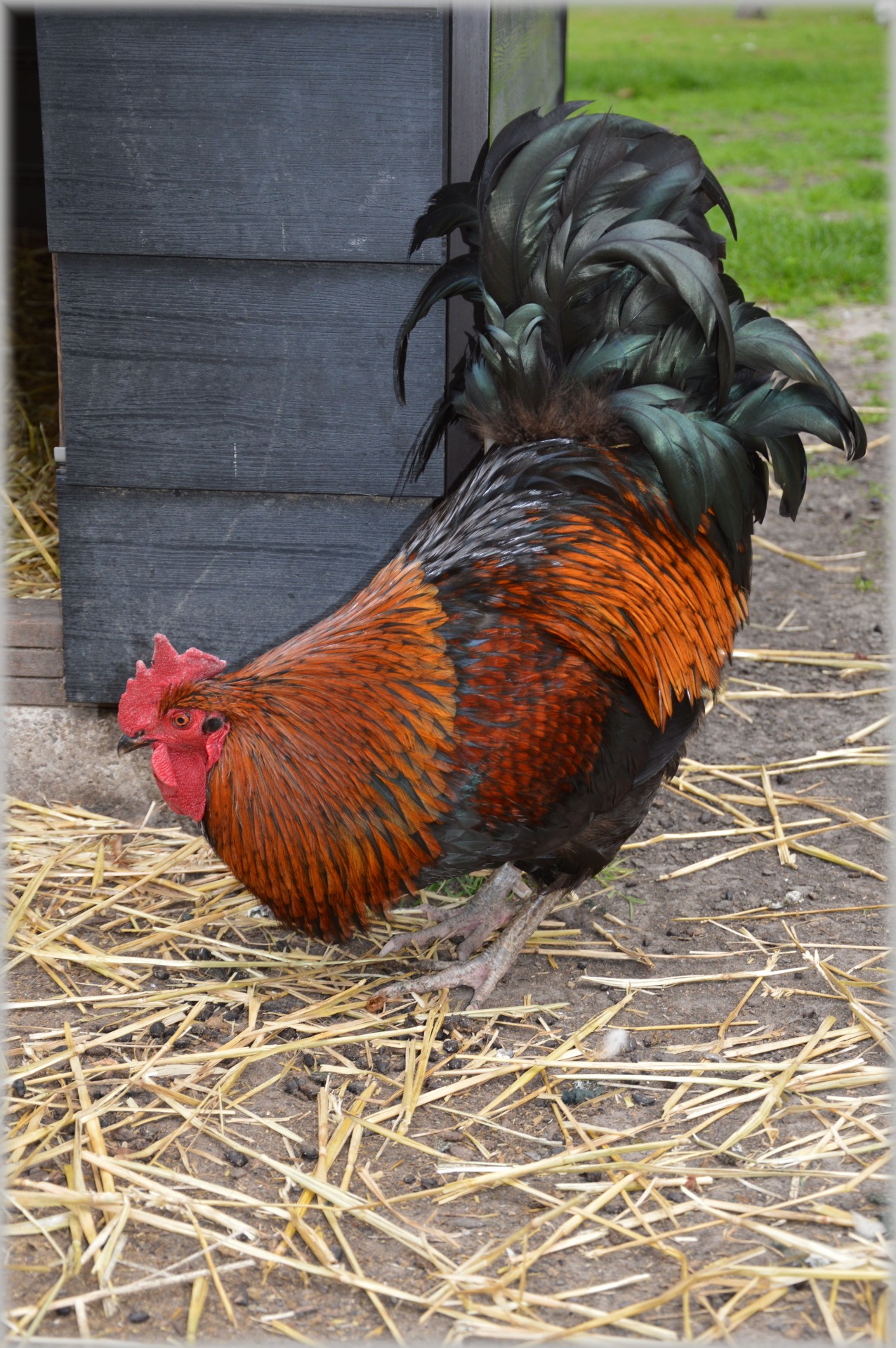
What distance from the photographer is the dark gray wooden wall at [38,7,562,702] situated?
11.3ft

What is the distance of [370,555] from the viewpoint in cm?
390

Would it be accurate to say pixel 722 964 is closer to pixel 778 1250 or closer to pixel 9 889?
pixel 778 1250

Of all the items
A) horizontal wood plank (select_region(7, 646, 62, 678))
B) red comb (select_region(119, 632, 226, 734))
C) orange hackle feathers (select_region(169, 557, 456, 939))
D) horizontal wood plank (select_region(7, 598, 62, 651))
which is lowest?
horizontal wood plank (select_region(7, 646, 62, 678))

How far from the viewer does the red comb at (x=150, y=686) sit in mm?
2855

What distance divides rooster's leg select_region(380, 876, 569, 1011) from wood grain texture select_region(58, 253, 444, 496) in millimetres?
1271

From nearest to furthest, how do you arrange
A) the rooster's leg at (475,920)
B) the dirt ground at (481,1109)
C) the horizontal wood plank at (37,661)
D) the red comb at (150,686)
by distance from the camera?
the dirt ground at (481,1109) → the red comb at (150,686) → the rooster's leg at (475,920) → the horizontal wood plank at (37,661)

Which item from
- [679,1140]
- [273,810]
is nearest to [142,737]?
[273,810]

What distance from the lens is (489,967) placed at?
3.42 meters

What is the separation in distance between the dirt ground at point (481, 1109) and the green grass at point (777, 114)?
Result: 6.42 meters

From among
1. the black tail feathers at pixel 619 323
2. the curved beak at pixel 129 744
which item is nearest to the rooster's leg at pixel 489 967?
the curved beak at pixel 129 744

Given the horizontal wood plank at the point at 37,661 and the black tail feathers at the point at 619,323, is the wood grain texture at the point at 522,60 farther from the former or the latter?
the horizontal wood plank at the point at 37,661

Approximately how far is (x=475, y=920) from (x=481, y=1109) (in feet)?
2.53

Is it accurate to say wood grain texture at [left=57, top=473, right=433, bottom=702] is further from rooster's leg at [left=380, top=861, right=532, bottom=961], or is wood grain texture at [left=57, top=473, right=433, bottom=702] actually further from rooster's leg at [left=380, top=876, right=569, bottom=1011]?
rooster's leg at [left=380, top=876, right=569, bottom=1011]

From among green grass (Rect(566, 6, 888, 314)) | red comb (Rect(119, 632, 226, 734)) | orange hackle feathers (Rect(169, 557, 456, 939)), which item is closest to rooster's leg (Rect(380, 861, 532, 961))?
orange hackle feathers (Rect(169, 557, 456, 939))
